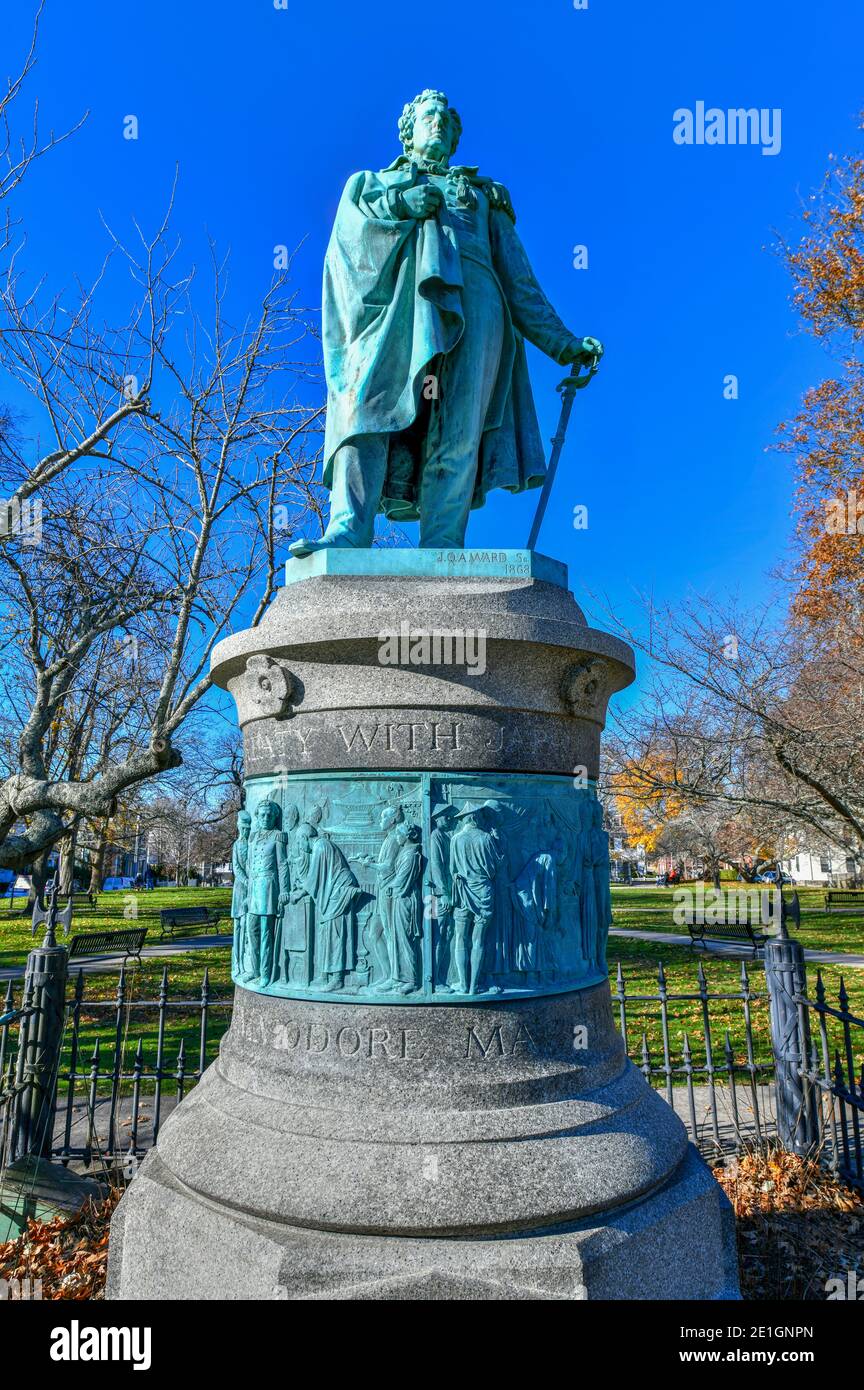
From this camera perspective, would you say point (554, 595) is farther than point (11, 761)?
No

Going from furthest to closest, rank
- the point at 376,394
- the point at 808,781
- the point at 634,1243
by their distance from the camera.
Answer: the point at 808,781
the point at 376,394
the point at 634,1243

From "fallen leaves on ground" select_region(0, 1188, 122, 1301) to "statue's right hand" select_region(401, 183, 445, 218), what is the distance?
501cm

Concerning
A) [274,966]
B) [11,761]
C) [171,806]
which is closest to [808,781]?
[274,966]

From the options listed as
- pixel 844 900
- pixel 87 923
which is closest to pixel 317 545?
pixel 87 923

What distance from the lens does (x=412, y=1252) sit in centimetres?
255

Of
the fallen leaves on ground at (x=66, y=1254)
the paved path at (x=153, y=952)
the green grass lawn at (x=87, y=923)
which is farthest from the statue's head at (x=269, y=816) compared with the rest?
the green grass lawn at (x=87, y=923)

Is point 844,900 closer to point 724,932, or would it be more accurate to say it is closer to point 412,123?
point 724,932

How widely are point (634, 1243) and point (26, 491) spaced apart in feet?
27.2

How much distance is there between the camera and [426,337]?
3.62 meters

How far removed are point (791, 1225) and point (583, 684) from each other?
3.45 metres

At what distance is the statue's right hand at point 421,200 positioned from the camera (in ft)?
12.2

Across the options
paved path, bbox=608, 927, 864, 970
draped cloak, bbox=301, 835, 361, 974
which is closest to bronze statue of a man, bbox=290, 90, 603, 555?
draped cloak, bbox=301, 835, 361, 974

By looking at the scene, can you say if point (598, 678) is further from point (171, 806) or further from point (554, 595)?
point (171, 806)

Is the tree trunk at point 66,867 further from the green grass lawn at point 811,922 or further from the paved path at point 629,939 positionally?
the green grass lawn at point 811,922
